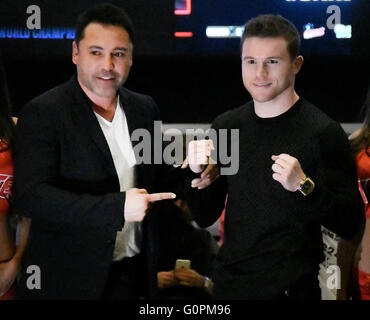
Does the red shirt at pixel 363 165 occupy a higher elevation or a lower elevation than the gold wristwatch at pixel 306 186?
higher

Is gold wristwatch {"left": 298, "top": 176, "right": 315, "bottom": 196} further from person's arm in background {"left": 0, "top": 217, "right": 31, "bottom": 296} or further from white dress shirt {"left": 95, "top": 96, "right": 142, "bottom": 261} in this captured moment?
person's arm in background {"left": 0, "top": 217, "right": 31, "bottom": 296}

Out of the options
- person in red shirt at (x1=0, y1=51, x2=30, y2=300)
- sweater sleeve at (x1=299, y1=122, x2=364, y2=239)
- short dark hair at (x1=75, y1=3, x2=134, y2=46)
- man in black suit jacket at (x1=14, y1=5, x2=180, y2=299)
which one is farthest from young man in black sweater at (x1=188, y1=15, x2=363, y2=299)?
person in red shirt at (x1=0, y1=51, x2=30, y2=300)

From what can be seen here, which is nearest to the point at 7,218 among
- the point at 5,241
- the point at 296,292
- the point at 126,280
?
the point at 5,241

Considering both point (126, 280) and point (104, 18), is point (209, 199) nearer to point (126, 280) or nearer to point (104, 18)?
point (126, 280)

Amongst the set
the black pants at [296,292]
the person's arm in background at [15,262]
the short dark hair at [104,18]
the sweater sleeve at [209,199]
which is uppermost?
the short dark hair at [104,18]

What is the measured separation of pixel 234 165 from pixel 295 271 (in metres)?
0.34

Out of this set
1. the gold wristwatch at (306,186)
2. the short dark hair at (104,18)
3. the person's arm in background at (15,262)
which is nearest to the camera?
the gold wristwatch at (306,186)

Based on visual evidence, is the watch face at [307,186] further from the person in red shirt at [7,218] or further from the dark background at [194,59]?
the person in red shirt at [7,218]

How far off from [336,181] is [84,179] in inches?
28.5

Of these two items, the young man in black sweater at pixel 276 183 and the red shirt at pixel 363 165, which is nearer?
the young man in black sweater at pixel 276 183

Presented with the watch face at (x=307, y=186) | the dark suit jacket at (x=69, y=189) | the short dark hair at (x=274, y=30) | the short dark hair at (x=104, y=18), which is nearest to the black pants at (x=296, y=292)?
the watch face at (x=307, y=186)

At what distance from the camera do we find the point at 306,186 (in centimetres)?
124

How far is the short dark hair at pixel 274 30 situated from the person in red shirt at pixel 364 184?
1.34 feet

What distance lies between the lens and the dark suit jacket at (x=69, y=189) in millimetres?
1368
